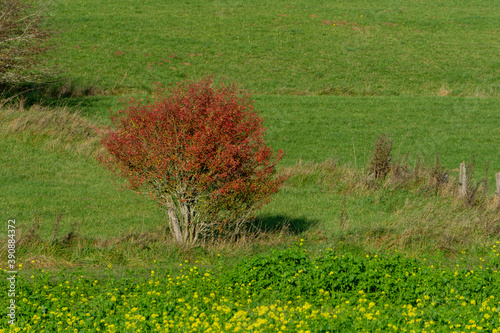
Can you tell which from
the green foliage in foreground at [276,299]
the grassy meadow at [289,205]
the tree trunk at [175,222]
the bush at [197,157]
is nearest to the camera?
the green foliage in foreground at [276,299]

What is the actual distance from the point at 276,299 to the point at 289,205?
613 centimetres

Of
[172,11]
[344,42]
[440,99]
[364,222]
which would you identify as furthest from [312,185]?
[172,11]

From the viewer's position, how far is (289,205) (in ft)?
47.4

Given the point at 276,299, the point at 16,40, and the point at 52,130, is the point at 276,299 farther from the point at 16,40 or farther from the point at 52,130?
the point at 16,40

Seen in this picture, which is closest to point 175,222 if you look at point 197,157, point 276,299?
point 197,157

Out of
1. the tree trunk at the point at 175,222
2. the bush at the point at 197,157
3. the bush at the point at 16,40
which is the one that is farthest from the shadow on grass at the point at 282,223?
the bush at the point at 16,40

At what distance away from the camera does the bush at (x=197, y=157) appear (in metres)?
10.4

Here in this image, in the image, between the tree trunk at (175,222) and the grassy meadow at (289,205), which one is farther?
the tree trunk at (175,222)

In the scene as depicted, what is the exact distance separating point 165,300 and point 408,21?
44.8 meters

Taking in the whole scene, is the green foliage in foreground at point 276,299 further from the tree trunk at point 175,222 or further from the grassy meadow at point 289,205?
the tree trunk at point 175,222

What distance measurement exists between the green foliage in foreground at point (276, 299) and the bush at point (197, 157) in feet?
5.25

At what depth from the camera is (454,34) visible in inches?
1802

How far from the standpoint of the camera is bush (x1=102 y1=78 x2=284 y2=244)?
34.1 ft

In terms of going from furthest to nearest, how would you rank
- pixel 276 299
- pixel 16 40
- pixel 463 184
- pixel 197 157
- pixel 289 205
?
pixel 16 40 < pixel 463 184 < pixel 289 205 < pixel 197 157 < pixel 276 299
